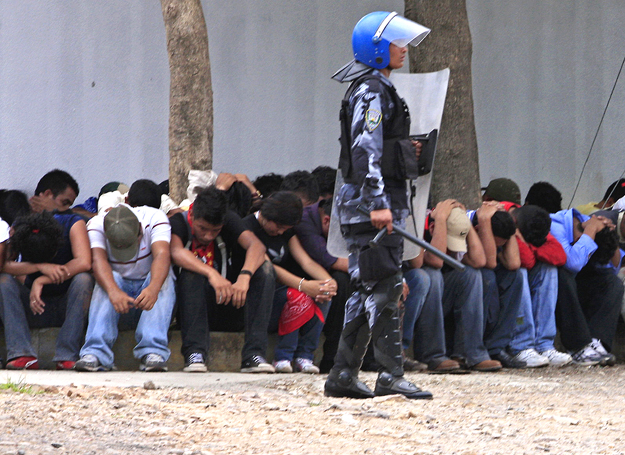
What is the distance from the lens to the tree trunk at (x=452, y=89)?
7.98 m

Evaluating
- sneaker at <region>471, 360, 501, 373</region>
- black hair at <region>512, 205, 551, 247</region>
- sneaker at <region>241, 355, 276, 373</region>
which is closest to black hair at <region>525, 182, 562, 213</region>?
black hair at <region>512, 205, 551, 247</region>

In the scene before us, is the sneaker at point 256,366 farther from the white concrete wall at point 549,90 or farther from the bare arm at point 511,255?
the white concrete wall at point 549,90

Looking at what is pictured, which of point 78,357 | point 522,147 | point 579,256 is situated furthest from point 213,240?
point 522,147

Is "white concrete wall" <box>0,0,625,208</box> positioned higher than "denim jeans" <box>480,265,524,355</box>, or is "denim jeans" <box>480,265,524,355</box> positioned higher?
"white concrete wall" <box>0,0,625,208</box>

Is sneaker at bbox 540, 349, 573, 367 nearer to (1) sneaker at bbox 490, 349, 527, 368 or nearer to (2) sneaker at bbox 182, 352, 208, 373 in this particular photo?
(1) sneaker at bbox 490, 349, 527, 368

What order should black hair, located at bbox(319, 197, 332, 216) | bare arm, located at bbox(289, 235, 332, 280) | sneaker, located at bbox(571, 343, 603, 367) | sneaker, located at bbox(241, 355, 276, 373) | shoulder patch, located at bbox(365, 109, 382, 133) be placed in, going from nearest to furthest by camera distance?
1. shoulder patch, located at bbox(365, 109, 382, 133)
2. sneaker, located at bbox(241, 355, 276, 373)
3. bare arm, located at bbox(289, 235, 332, 280)
4. black hair, located at bbox(319, 197, 332, 216)
5. sneaker, located at bbox(571, 343, 603, 367)

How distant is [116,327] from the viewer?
5.95m

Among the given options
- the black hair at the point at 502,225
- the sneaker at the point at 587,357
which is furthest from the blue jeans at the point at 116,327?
the sneaker at the point at 587,357

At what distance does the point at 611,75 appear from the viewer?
35.6 feet

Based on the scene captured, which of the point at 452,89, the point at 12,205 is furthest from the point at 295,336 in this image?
the point at 452,89

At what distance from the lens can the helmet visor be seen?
16.0ft

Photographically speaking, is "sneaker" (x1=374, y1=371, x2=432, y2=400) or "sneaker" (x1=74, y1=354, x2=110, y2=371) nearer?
"sneaker" (x1=374, y1=371, x2=432, y2=400)

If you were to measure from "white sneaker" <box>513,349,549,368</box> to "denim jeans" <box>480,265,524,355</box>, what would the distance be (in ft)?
0.41

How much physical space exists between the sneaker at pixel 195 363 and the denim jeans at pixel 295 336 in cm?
48
